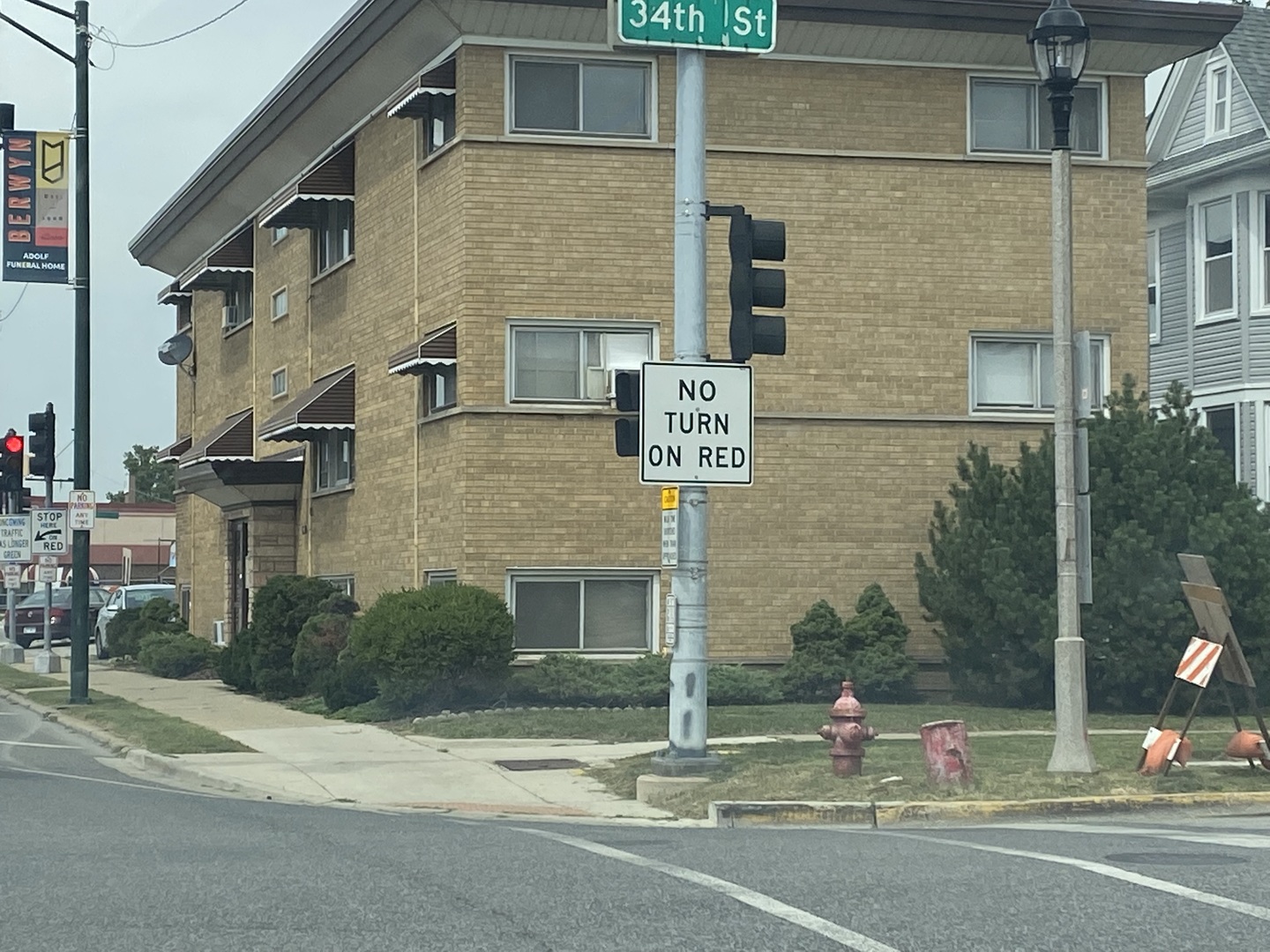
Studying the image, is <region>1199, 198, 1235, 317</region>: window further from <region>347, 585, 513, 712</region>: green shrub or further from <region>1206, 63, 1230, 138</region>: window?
<region>347, 585, 513, 712</region>: green shrub

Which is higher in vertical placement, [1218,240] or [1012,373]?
[1218,240]

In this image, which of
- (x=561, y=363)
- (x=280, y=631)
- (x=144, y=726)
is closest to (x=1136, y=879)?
(x=144, y=726)

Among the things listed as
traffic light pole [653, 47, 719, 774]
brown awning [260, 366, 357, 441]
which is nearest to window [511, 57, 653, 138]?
brown awning [260, 366, 357, 441]

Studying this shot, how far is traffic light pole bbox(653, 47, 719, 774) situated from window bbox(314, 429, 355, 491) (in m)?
13.3

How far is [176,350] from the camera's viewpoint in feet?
127

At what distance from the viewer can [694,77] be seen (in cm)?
1439

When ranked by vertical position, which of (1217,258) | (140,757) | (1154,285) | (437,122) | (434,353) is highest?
(437,122)

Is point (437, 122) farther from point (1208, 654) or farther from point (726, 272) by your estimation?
point (1208, 654)

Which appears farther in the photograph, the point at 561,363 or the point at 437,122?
the point at 437,122

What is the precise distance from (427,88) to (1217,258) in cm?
1465

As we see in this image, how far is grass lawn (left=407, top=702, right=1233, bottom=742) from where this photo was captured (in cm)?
1864

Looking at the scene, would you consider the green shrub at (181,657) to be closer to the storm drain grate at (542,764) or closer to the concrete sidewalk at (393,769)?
the concrete sidewalk at (393,769)

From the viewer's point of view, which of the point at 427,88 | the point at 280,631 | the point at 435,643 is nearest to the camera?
the point at 435,643

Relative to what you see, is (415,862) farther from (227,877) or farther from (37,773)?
(37,773)
